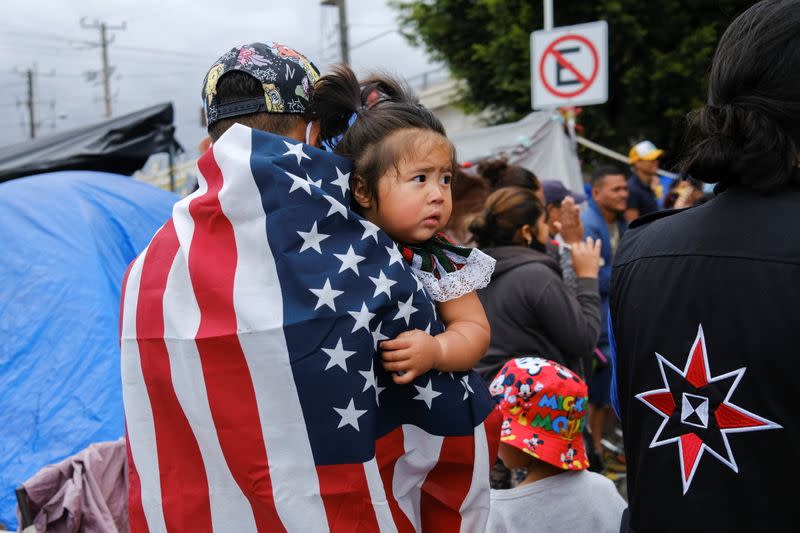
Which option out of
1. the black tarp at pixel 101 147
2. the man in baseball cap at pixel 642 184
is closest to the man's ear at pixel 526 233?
the black tarp at pixel 101 147

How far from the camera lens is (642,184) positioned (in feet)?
25.6

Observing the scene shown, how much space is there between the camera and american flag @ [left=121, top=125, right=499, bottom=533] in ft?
5.13

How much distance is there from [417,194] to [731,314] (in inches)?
27.9

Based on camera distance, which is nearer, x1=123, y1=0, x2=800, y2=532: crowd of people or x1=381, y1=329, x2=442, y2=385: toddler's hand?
x1=123, y1=0, x2=800, y2=532: crowd of people

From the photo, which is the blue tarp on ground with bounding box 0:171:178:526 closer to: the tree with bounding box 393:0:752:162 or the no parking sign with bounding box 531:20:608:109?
the no parking sign with bounding box 531:20:608:109

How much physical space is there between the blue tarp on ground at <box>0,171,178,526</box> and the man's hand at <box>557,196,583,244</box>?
2187 millimetres

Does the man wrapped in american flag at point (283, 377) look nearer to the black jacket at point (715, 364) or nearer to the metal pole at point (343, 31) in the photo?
the black jacket at point (715, 364)

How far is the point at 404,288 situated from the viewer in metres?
1.65

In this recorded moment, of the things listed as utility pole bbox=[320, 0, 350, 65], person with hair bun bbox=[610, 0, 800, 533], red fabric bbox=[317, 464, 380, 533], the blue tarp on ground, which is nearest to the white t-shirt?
person with hair bun bbox=[610, 0, 800, 533]

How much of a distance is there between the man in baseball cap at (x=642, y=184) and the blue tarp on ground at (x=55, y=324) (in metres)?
4.90

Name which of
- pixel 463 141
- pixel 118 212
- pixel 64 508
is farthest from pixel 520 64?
pixel 64 508

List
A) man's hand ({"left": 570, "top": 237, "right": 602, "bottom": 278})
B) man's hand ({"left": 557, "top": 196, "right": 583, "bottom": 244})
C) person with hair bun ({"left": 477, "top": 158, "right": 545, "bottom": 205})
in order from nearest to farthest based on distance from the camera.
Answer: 1. man's hand ({"left": 570, "top": 237, "right": 602, "bottom": 278})
2. man's hand ({"left": 557, "top": 196, "right": 583, "bottom": 244})
3. person with hair bun ({"left": 477, "top": 158, "right": 545, "bottom": 205})

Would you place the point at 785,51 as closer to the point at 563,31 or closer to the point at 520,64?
the point at 563,31

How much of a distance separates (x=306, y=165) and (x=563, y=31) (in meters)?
6.07
